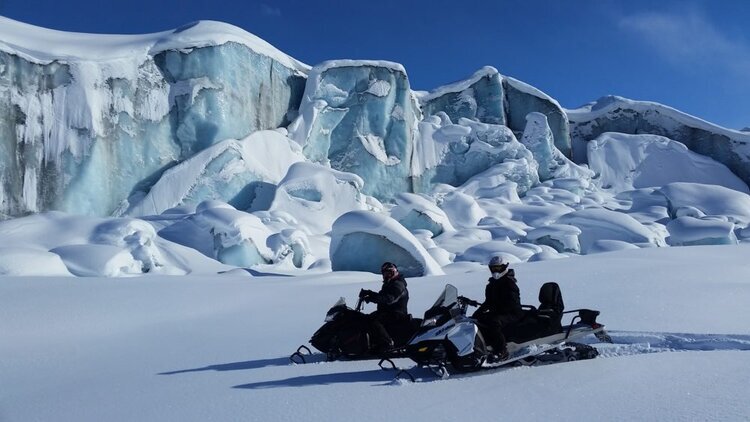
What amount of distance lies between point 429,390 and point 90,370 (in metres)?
2.45

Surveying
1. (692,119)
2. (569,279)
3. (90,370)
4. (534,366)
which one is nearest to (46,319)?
(90,370)

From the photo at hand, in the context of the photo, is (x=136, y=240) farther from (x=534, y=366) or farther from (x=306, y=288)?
(x=534, y=366)

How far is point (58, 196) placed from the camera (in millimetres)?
15766

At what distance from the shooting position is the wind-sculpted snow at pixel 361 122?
22906 millimetres

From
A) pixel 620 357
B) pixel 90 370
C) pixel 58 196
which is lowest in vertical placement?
pixel 90 370

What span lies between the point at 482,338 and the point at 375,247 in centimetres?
851

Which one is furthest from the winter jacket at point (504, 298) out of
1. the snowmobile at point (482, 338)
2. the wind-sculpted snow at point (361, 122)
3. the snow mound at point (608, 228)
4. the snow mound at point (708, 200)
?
the snow mound at point (708, 200)

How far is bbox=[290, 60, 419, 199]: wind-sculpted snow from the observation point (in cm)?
2291

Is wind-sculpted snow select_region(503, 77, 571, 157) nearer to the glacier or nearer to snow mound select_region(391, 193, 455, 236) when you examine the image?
the glacier

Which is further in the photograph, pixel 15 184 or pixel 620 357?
pixel 15 184

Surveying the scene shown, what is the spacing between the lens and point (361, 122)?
2427 cm

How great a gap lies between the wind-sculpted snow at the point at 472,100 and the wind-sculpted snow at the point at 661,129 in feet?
23.0

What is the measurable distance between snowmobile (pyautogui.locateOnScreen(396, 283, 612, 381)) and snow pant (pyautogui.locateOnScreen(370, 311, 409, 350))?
325 mm

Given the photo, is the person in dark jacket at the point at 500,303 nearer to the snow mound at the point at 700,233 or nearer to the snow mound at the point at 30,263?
the snow mound at the point at 30,263
